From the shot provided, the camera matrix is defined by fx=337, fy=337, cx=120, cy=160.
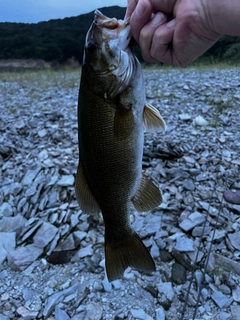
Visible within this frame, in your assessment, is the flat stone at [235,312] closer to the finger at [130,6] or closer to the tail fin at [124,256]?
the tail fin at [124,256]

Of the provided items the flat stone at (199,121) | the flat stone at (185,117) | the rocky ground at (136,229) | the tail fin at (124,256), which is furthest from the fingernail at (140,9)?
the flat stone at (185,117)

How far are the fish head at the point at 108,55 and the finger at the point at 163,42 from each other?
148 mm

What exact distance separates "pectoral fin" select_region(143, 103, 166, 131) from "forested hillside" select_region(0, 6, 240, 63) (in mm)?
19047

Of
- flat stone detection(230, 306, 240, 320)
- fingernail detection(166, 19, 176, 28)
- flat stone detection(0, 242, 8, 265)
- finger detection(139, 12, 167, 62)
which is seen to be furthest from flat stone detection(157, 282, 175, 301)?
fingernail detection(166, 19, 176, 28)

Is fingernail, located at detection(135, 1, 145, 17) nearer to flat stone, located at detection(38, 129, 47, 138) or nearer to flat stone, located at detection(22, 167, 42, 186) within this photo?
flat stone, located at detection(22, 167, 42, 186)

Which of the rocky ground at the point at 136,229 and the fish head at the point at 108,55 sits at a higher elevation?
the fish head at the point at 108,55

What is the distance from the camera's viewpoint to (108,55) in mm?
1692

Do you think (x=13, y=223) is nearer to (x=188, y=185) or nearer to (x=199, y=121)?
(x=188, y=185)

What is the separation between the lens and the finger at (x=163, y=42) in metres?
1.73

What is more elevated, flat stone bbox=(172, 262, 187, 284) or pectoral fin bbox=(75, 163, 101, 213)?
pectoral fin bbox=(75, 163, 101, 213)

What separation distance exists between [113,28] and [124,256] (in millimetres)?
A: 1322

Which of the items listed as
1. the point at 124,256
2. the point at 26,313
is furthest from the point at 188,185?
the point at 26,313

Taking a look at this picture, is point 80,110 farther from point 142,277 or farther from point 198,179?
point 198,179

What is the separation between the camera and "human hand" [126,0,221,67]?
1.63 m
